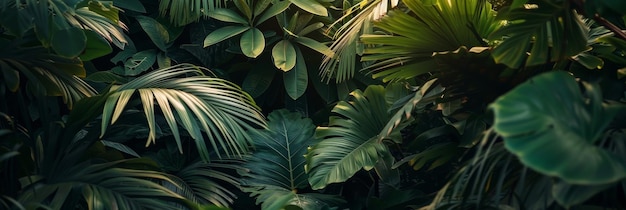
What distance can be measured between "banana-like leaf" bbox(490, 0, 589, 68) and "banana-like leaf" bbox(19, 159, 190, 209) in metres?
1.33

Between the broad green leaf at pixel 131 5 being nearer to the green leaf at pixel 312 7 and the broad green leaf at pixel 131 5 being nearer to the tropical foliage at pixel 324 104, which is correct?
the tropical foliage at pixel 324 104

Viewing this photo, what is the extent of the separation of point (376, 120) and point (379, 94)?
0.42ft

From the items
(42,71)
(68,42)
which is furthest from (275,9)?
(68,42)

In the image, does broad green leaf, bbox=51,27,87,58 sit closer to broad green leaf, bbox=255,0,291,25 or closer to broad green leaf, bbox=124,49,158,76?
broad green leaf, bbox=124,49,158,76

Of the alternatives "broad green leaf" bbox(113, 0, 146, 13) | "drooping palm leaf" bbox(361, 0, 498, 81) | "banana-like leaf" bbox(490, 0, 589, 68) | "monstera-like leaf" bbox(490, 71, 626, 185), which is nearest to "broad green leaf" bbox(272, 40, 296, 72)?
"broad green leaf" bbox(113, 0, 146, 13)

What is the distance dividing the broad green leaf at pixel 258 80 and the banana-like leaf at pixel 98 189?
1282 mm

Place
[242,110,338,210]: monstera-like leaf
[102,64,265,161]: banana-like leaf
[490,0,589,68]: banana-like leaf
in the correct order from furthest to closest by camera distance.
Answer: [242,110,338,210]: monstera-like leaf, [102,64,265,161]: banana-like leaf, [490,0,589,68]: banana-like leaf

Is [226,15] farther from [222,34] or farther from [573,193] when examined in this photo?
[573,193]

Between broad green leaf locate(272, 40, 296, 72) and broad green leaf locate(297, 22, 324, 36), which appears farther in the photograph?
broad green leaf locate(297, 22, 324, 36)

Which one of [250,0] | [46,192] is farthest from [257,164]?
[46,192]

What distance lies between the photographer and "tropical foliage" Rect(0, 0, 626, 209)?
2.19 meters

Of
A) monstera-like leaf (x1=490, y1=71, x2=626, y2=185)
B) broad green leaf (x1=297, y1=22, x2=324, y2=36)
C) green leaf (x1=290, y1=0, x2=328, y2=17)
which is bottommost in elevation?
broad green leaf (x1=297, y1=22, x2=324, y2=36)

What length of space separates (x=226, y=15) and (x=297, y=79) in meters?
0.52

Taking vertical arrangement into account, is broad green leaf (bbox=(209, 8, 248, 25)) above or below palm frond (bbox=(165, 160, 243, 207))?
above
